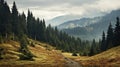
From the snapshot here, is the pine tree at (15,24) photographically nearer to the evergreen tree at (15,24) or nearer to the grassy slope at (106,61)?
the evergreen tree at (15,24)

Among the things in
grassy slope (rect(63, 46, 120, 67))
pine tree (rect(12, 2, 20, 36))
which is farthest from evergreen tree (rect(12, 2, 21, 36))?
grassy slope (rect(63, 46, 120, 67))

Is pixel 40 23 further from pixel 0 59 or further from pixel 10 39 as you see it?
pixel 0 59

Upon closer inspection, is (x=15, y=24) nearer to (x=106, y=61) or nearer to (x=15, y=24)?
(x=15, y=24)

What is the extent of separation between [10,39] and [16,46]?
11855mm

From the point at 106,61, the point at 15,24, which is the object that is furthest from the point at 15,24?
the point at 106,61

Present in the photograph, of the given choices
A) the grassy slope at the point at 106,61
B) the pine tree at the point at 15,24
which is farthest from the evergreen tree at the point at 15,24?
the grassy slope at the point at 106,61

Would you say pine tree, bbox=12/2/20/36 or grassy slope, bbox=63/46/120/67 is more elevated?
pine tree, bbox=12/2/20/36

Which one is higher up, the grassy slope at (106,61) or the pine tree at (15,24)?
the pine tree at (15,24)

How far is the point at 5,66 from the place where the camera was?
260 ft

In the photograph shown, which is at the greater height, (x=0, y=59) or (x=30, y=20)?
(x=30, y=20)

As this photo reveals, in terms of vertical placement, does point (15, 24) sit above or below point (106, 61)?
above

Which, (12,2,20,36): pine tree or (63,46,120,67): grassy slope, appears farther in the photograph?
(12,2,20,36): pine tree

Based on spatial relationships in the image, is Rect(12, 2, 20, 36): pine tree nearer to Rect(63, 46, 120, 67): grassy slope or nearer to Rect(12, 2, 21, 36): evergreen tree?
Rect(12, 2, 21, 36): evergreen tree

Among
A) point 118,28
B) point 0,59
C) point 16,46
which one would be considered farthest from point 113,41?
point 0,59
